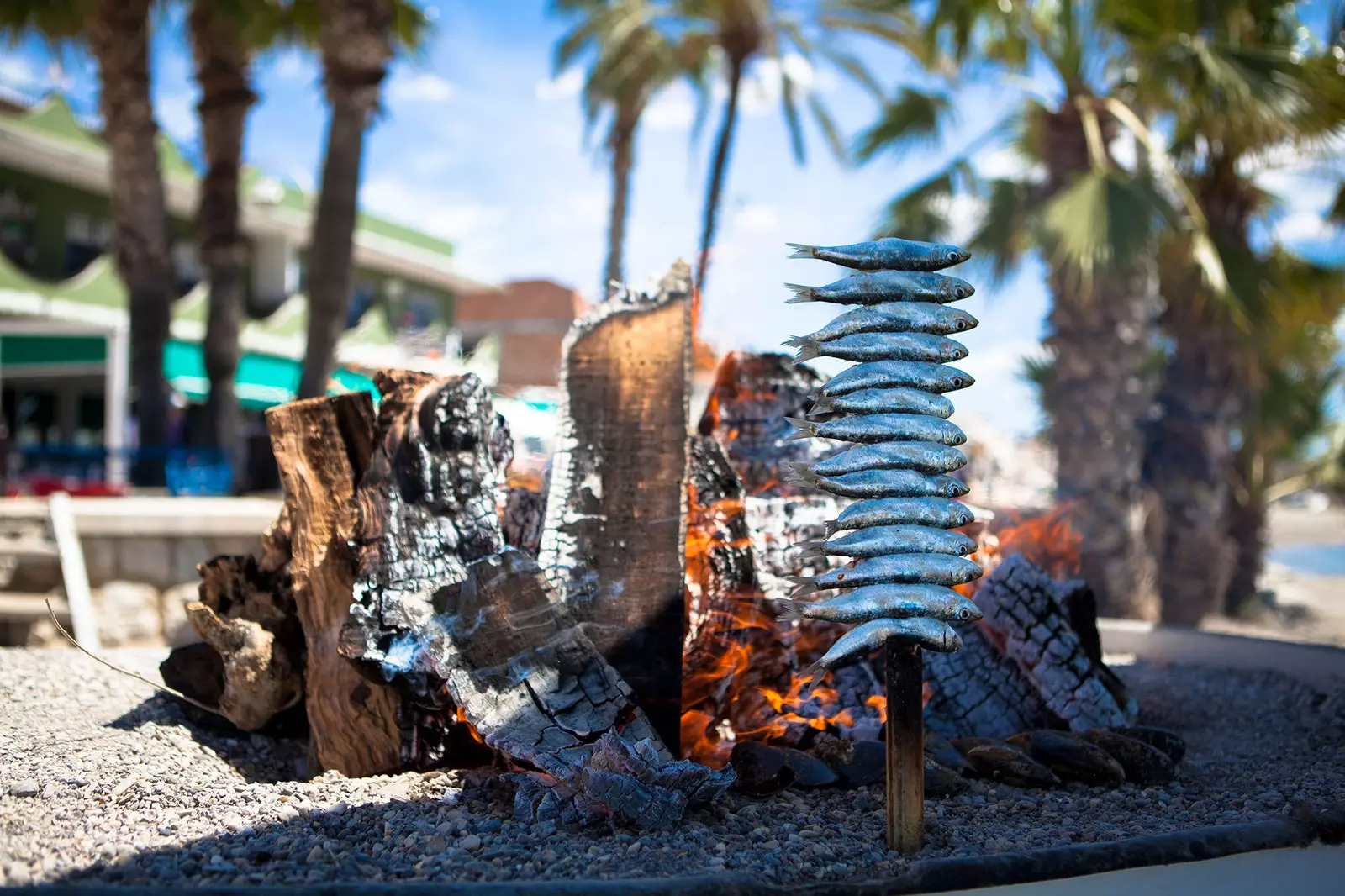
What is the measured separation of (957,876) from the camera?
2.20 m

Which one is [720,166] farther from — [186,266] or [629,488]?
[186,266]

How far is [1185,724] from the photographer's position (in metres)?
4.14

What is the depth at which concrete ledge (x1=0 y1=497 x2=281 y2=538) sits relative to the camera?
233 inches

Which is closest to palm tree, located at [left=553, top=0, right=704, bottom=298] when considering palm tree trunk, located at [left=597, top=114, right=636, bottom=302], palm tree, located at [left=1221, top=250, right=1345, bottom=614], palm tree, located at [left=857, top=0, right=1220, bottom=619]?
palm tree trunk, located at [left=597, top=114, right=636, bottom=302]

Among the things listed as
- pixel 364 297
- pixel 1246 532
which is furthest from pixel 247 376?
pixel 1246 532

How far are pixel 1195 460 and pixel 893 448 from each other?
10.6 metres

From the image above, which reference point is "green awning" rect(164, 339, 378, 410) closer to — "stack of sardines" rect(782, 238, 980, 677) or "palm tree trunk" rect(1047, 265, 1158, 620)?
"palm tree trunk" rect(1047, 265, 1158, 620)

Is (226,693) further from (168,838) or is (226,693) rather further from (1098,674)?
(1098,674)

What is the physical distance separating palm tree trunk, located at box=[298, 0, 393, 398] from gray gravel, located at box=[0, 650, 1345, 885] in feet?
18.3

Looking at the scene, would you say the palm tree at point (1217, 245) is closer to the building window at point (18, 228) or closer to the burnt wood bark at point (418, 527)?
the burnt wood bark at point (418, 527)

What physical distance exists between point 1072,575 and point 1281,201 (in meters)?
7.96

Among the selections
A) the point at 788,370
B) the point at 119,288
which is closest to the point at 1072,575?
the point at 788,370

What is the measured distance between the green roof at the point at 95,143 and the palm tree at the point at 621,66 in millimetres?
4335

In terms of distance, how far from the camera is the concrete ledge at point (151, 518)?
19.4 ft
